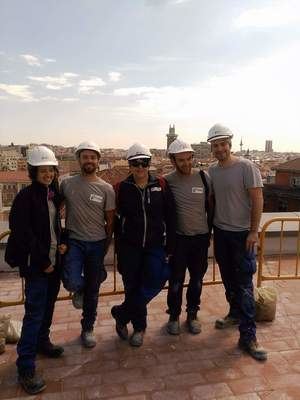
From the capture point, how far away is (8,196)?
5300 centimetres

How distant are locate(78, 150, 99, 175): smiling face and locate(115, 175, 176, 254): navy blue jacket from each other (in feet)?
0.99

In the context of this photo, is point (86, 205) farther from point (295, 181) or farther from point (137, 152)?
point (295, 181)

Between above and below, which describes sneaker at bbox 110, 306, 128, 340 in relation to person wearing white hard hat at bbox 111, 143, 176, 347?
below

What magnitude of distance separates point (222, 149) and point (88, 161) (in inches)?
50.9

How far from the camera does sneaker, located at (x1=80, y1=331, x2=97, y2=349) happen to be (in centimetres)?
374

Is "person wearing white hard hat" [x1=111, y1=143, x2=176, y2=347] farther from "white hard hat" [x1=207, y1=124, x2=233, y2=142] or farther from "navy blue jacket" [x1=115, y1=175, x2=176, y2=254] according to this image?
"white hard hat" [x1=207, y1=124, x2=233, y2=142]

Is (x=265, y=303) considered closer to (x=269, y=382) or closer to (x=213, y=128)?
(x=269, y=382)

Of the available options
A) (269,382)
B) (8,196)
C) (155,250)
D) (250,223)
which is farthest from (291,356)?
(8,196)

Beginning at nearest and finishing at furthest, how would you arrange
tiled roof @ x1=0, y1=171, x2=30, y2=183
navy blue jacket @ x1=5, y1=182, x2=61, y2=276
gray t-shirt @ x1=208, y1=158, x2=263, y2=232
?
1. navy blue jacket @ x1=5, y1=182, x2=61, y2=276
2. gray t-shirt @ x1=208, y1=158, x2=263, y2=232
3. tiled roof @ x1=0, y1=171, x2=30, y2=183

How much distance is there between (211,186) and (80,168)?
4.36 feet

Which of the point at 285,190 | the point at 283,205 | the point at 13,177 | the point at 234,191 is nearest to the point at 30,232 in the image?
the point at 234,191

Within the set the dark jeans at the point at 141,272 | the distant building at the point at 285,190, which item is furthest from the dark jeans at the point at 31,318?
the distant building at the point at 285,190

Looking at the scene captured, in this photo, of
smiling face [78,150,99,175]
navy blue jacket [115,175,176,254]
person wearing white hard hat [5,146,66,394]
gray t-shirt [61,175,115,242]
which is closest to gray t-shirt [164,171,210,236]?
navy blue jacket [115,175,176,254]

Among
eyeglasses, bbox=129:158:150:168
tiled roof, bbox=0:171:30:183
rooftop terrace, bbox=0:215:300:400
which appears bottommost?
tiled roof, bbox=0:171:30:183
